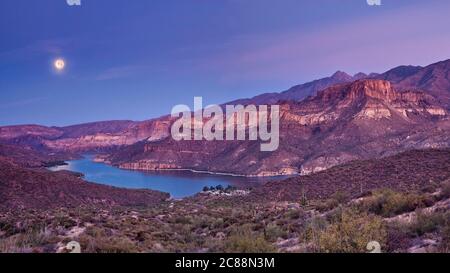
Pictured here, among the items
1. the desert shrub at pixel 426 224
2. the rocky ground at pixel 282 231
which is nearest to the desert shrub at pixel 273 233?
the rocky ground at pixel 282 231

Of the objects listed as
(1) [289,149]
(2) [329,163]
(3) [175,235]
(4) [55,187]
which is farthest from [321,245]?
(1) [289,149]

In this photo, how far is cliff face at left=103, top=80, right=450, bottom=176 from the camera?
137000 mm

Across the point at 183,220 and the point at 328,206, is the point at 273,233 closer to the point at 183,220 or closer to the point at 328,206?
the point at 328,206

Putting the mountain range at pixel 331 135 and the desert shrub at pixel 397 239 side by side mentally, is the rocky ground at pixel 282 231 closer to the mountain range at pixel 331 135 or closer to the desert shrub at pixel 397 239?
the desert shrub at pixel 397 239

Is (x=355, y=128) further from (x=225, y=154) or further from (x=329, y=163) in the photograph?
(x=225, y=154)

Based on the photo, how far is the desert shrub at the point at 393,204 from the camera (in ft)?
46.1

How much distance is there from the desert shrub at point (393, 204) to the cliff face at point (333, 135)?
104665 millimetres

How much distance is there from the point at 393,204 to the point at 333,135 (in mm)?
146906

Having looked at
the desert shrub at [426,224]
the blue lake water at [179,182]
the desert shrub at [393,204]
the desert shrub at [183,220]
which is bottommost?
the desert shrub at [426,224]

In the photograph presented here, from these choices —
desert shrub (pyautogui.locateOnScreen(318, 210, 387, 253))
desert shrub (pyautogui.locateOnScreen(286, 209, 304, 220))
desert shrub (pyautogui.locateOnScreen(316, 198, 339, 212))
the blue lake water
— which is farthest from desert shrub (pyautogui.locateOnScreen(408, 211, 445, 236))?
the blue lake water

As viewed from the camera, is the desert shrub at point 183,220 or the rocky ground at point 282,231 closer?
the rocky ground at point 282,231

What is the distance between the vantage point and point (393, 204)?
14.2 meters

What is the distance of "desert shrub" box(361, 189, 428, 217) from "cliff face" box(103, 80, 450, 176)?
104665 mm
